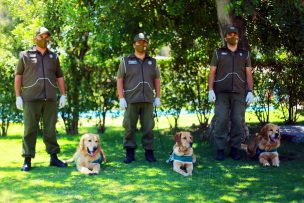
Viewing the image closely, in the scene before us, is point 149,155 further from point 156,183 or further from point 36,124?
point 36,124

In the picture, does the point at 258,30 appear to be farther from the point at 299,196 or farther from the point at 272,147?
the point at 299,196

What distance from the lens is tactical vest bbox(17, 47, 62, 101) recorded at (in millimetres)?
6457

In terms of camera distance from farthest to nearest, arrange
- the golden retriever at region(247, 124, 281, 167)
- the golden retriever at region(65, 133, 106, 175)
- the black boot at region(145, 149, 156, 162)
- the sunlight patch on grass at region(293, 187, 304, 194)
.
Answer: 1. the black boot at region(145, 149, 156, 162)
2. the golden retriever at region(247, 124, 281, 167)
3. the golden retriever at region(65, 133, 106, 175)
4. the sunlight patch on grass at region(293, 187, 304, 194)

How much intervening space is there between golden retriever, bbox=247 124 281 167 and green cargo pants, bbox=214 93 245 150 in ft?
1.28

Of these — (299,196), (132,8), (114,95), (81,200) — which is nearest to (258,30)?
(132,8)

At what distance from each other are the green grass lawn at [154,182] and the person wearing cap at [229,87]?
1.28 feet

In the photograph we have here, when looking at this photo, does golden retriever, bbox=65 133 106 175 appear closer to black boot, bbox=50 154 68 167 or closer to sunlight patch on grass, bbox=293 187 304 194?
black boot, bbox=50 154 68 167

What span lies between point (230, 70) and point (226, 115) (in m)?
0.69

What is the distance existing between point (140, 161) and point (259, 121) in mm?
4785

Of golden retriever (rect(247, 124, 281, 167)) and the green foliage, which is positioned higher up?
the green foliage

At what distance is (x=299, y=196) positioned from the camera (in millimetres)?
5312

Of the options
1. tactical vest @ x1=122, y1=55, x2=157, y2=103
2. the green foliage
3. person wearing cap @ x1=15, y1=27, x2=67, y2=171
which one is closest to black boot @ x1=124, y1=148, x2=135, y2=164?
tactical vest @ x1=122, y1=55, x2=157, y2=103

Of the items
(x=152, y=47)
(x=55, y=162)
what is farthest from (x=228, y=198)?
(x=152, y=47)

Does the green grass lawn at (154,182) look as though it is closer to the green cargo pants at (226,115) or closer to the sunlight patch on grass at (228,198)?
the sunlight patch on grass at (228,198)
